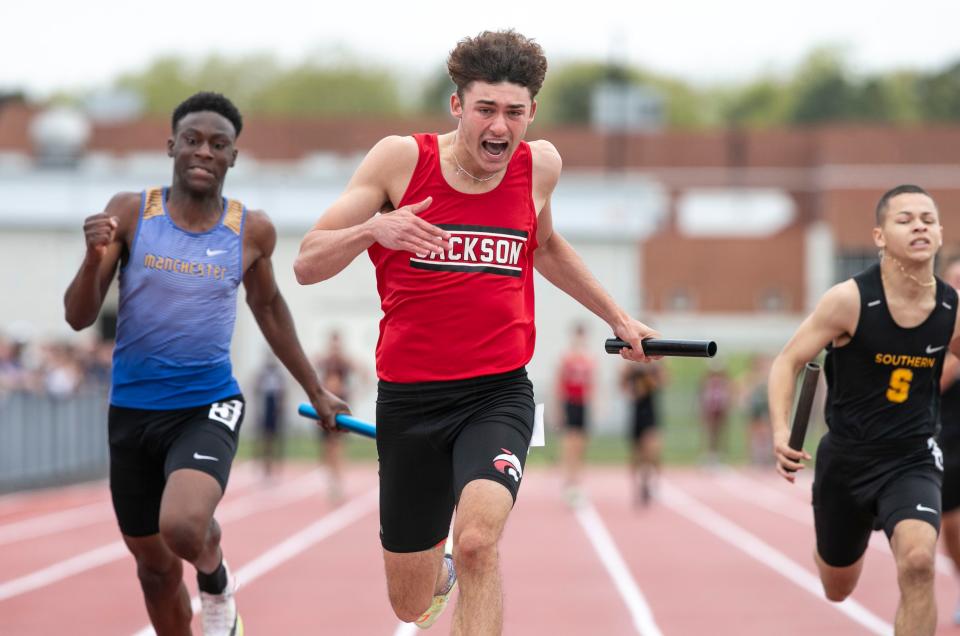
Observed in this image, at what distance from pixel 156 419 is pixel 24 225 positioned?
3159 cm

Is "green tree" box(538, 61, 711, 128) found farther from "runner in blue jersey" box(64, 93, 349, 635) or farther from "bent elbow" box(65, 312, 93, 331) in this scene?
"bent elbow" box(65, 312, 93, 331)

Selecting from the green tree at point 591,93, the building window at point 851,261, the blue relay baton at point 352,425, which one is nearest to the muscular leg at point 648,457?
the blue relay baton at point 352,425

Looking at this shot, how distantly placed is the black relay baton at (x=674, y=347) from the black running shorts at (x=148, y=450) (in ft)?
5.75

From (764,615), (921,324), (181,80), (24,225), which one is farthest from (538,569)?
(181,80)

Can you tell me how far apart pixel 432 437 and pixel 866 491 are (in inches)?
85.3

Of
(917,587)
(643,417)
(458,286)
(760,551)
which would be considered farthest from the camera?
(643,417)

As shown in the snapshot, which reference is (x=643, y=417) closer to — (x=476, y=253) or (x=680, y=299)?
(x=476, y=253)

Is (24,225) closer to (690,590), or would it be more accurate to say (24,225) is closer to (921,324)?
(690,590)

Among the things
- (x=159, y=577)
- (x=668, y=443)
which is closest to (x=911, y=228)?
(x=159, y=577)

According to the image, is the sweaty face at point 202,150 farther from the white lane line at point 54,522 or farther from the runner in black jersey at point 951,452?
the white lane line at point 54,522

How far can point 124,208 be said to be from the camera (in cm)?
643

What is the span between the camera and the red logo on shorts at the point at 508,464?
530 cm

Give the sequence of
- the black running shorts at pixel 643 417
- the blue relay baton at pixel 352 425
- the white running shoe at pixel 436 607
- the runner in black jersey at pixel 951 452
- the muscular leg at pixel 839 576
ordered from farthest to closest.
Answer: the black running shorts at pixel 643 417 → the runner in black jersey at pixel 951 452 → the muscular leg at pixel 839 576 → the blue relay baton at pixel 352 425 → the white running shoe at pixel 436 607

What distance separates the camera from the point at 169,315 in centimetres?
636
